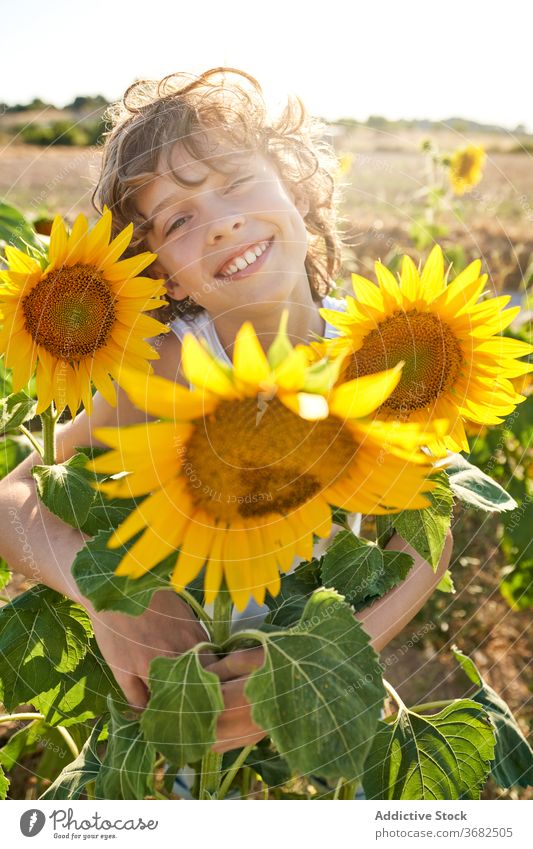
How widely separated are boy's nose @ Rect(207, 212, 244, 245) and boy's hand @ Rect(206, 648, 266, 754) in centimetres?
30

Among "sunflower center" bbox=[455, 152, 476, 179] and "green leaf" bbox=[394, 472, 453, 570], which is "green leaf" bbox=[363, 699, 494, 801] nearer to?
"green leaf" bbox=[394, 472, 453, 570]

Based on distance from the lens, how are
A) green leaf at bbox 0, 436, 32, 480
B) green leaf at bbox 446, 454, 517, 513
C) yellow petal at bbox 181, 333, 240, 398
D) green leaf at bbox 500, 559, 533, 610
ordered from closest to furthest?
yellow petal at bbox 181, 333, 240, 398 < green leaf at bbox 446, 454, 517, 513 < green leaf at bbox 0, 436, 32, 480 < green leaf at bbox 500, 559, 533, 610

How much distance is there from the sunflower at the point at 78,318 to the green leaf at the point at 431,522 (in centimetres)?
20

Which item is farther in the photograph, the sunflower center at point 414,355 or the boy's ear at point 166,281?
the boy's ear at point 166,281

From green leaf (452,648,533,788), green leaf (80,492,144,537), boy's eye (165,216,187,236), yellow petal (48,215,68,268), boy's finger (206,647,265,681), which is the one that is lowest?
green leaf (452,648,533,788)

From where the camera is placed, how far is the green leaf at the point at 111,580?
0.42 meters

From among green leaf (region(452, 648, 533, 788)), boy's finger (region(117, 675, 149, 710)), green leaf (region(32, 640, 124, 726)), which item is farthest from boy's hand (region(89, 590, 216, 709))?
green leaf (region(452, 648, 533, 788))

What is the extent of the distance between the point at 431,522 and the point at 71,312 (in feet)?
0.91

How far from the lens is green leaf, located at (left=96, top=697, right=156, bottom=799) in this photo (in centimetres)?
47

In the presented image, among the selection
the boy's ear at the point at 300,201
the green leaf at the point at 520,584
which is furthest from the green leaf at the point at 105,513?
the green leaf at the point at 520,584

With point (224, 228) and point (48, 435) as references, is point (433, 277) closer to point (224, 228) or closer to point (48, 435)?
point (224, 228)

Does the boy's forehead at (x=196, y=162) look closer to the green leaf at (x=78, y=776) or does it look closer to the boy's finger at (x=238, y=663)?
the boy's finger at (x=238, y=663)

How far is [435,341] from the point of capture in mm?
536
